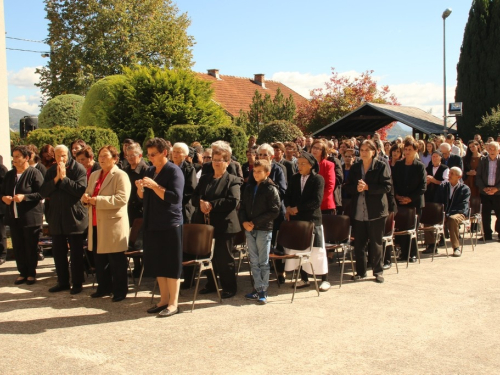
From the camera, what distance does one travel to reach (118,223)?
6707 mm

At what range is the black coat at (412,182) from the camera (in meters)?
8.87

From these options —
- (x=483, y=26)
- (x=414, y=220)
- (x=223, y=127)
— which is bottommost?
(x=414, y=220)

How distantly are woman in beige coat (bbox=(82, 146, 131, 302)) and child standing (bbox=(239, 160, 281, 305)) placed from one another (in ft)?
4.71

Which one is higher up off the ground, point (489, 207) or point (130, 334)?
point (489, 207)

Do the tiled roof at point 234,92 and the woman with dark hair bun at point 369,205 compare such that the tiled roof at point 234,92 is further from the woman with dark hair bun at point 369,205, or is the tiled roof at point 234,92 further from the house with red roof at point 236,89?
the woman with dark hair bun at point 369,205

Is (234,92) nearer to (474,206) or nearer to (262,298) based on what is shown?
(474,206)

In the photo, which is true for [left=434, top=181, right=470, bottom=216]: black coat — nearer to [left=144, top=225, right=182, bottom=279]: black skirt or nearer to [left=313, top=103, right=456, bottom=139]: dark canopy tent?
[left=144, top=225, right=182, bottom=279]: black skirt

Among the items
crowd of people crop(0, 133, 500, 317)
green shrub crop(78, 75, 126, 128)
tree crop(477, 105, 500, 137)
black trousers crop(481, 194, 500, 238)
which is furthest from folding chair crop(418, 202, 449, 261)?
tree crop(477, 105, 500, 137)

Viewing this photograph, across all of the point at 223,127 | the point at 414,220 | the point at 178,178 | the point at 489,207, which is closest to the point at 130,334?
the point at 178,178

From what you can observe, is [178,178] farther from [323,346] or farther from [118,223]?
[323,346]

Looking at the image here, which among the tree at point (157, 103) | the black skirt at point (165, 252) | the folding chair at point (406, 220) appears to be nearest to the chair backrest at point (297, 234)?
the black skirt at point (165, 252)

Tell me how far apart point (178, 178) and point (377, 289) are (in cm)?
299

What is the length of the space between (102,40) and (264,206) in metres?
35.1

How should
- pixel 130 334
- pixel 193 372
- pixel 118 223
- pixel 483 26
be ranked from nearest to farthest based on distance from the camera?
pixel 193 372, pixel 130 334, pixel 118 223, pixel 483 26
